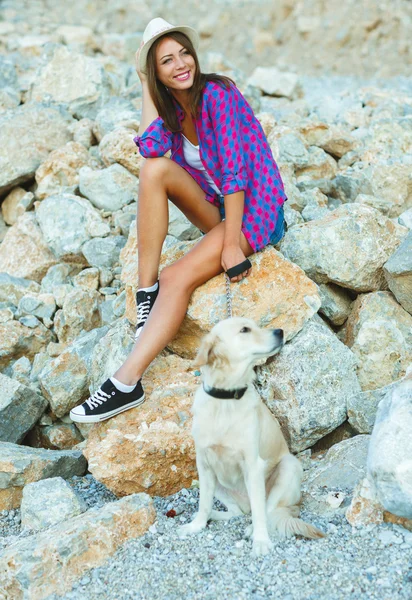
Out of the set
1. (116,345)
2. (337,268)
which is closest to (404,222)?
(337,268)

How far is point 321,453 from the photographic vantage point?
4.16m

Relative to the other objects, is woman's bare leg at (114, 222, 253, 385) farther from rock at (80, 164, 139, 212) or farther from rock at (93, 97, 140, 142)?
rock at (93, 97, 140, 142)

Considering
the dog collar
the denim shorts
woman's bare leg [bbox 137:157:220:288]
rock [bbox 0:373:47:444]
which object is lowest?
rock [bbox 0:373:47:444]

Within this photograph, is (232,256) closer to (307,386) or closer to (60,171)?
(307,386)

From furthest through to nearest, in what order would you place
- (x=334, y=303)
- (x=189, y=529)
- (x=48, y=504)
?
(x=334, y=303) → (x=48, y=504) → (x=189, y=529)

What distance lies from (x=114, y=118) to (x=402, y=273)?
3.90m

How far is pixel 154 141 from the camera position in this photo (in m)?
4.05

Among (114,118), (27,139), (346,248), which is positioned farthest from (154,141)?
(27,139)

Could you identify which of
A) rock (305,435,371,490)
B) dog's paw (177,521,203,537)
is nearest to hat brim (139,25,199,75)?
rock (305,435,371,490)

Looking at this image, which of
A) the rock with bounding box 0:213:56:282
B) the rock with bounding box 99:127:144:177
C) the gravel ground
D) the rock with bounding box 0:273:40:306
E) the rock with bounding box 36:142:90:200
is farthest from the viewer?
the rock with bounding box 36:142:90:200

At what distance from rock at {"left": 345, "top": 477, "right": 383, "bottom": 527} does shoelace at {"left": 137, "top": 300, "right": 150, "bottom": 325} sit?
5.26 ft

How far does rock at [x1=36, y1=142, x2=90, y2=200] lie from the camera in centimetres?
647

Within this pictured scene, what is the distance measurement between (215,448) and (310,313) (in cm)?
125

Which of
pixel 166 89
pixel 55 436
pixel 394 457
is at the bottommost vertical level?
pixel 55 436
